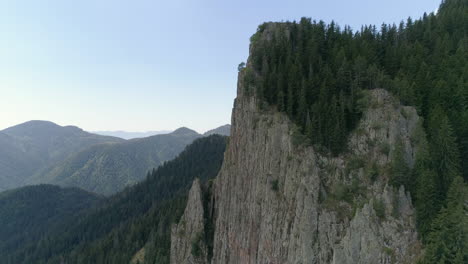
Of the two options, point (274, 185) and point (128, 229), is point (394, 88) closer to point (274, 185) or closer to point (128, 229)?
point (274, 185)

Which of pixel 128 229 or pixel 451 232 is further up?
pixel 451 232

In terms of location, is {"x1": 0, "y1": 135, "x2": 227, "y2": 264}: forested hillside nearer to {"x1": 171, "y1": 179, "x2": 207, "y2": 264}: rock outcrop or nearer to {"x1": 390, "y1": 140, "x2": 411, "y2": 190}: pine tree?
{"x1": 171, "y1": 179, "x2": 207, "y2": 264}: rock outcrop

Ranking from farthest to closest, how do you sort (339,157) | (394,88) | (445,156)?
(394,88)
(339,157)
(445,156)

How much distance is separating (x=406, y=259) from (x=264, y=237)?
21.7m

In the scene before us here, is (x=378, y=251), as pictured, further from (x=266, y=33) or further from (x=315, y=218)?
(x=266, y=33)

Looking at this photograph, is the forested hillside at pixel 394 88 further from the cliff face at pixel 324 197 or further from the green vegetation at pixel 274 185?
the green vegetation at pixel 274 185

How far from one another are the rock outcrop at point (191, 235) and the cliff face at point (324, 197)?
9878mm

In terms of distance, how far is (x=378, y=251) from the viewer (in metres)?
31.9

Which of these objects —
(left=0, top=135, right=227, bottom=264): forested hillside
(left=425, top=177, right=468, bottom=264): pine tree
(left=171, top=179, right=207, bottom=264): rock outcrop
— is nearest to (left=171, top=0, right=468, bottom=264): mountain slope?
(left=425, top=177, right=468, bottom=264): pine tree

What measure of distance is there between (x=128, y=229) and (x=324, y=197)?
388ft

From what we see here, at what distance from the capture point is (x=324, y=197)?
38.9 metres

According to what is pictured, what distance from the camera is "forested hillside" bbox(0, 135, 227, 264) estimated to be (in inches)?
4183

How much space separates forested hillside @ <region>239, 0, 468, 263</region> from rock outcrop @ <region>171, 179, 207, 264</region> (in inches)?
1250

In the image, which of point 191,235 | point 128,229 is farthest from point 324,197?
point 128,229
